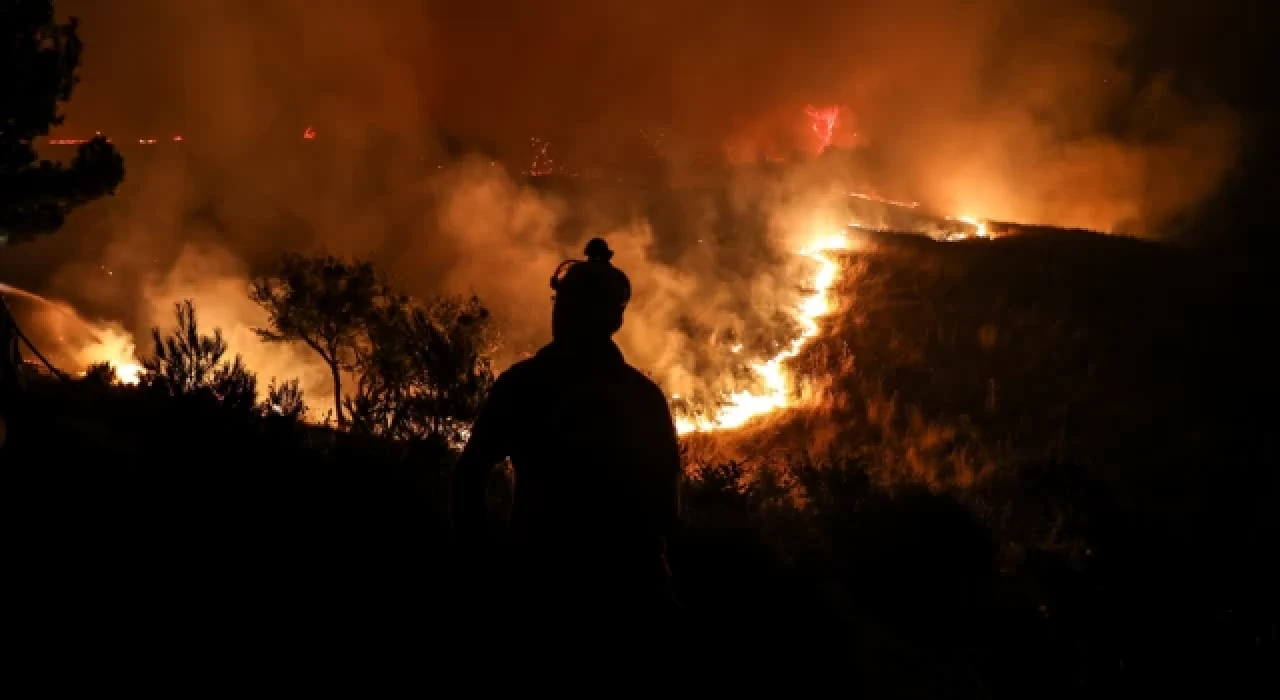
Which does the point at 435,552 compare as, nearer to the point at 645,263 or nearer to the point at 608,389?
the point at 608,389

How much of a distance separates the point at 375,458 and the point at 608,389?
4989 mm

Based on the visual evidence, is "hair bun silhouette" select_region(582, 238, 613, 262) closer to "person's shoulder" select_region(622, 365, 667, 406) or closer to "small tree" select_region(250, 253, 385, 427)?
"person's shoulder" select_region(622, 365, 667, 406)

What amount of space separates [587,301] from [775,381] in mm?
15607

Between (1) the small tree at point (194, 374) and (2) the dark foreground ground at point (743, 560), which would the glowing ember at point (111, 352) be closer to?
(1) the small tree at point (194, 374)

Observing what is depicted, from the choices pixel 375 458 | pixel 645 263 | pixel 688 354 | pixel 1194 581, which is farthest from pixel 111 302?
pixel 1194 581

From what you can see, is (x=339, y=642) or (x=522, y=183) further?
(x=522, y=183)

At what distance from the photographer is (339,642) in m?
4.04

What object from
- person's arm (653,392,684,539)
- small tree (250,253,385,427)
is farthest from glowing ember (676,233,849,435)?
person's arm (653,392,684,539)

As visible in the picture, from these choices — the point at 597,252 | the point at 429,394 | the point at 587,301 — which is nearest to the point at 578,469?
the point at 587,301

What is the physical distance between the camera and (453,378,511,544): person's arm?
2531mm

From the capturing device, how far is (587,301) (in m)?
2.57

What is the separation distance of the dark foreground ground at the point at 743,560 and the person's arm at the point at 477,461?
401 mm

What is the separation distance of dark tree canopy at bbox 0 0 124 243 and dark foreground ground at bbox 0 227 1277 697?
222 cm

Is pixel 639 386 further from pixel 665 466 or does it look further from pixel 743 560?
pixel 743 560
